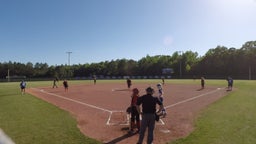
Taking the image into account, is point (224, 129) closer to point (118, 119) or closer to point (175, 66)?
point (118, 119)

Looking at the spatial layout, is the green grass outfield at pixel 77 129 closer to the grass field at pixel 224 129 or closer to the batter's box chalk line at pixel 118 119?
the grass field at pixel 224 129

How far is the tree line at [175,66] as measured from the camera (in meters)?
103

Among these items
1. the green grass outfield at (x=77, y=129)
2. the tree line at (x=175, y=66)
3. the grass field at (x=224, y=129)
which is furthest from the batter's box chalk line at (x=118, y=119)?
the tree line at (x=175, y=66)

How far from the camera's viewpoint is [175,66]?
124 meters

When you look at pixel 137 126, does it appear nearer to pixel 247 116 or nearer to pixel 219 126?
pixel 219 126

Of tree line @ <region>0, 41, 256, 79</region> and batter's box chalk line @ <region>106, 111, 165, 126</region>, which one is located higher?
tree line @ <region>0, 41, 256, 79</region>

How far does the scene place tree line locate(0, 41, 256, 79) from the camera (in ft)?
338

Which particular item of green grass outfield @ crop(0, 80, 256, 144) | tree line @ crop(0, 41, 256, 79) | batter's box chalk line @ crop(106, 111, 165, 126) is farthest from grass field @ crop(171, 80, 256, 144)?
tree line @ crop(0, 41, 256, 79)

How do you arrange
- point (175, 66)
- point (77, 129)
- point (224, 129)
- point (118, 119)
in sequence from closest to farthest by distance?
point (224, 129), point (77, 129), point (118, 119), point (175, 66)

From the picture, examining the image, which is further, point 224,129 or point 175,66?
point 175,66

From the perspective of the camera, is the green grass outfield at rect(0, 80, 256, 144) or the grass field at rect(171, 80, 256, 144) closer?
the grass field at rect(171, 80, 256, 144)

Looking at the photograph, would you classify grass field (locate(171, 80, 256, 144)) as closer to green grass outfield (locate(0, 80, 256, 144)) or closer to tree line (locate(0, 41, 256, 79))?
green grass outfield (locate(0, 80, 256, 144))

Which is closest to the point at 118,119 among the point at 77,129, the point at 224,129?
the point at 77,129

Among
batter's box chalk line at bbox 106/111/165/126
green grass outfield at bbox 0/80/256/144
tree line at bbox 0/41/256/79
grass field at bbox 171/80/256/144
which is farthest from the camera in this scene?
tree line at bbox 0/41/256/79
